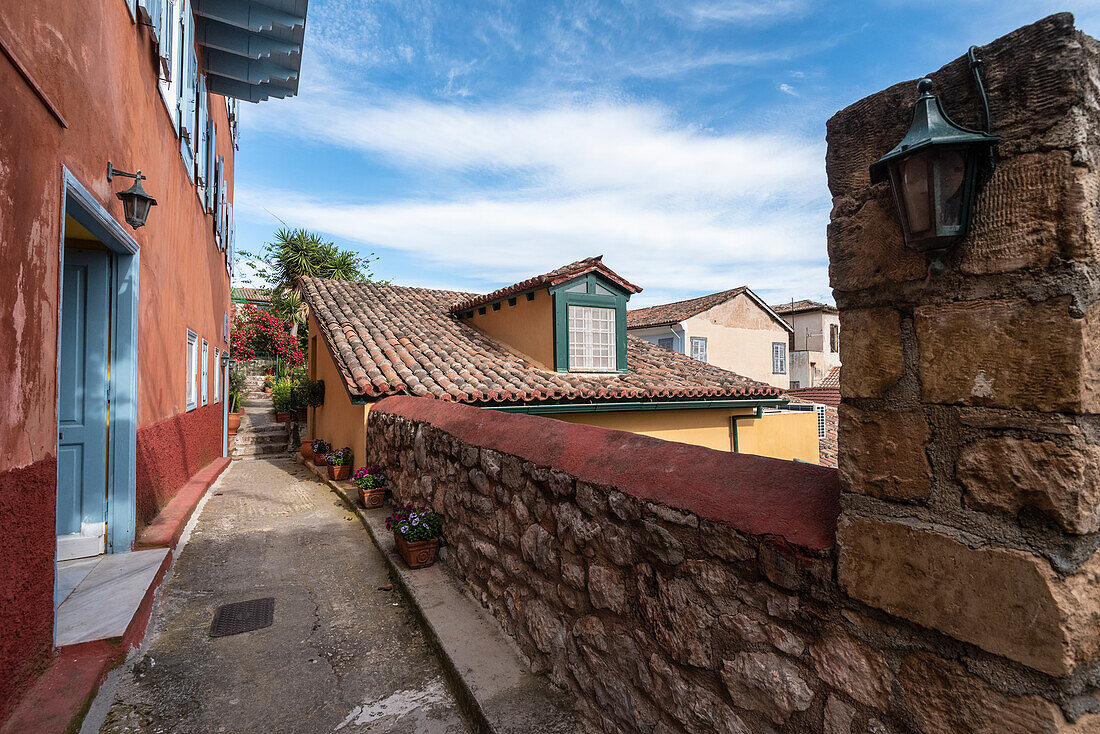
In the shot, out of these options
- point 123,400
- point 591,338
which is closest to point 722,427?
point 591,338

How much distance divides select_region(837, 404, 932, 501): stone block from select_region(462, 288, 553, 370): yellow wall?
9.30m

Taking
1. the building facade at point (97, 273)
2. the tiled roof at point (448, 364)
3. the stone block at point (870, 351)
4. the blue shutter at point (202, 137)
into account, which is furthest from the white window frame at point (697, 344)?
the stone block at point (870, 351)

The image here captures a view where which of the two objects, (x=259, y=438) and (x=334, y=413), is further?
(x=259, y=438)

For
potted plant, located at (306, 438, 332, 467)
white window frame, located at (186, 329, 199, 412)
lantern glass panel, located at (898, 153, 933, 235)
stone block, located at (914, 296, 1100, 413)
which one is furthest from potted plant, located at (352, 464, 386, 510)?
lantern glass panel, located at (898, 153, 933, 235)

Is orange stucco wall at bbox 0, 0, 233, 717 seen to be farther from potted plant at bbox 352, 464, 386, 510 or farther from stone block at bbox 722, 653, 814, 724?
stone block at bbox 722, 653, 814, 724

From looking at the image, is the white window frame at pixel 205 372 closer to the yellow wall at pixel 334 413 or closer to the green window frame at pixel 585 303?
the yellow wall at pixel 334 413

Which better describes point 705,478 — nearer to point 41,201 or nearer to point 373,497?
point 41,201

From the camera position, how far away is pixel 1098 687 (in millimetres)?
1172

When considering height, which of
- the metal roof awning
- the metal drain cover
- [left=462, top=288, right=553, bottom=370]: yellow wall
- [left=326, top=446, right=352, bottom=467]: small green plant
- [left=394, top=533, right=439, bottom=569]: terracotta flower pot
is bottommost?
the metal drain cover

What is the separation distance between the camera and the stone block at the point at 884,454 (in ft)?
4.52

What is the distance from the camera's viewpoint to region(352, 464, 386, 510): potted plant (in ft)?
22.5

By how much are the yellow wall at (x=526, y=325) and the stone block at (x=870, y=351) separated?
30.4 feet

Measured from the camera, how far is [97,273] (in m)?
4.58

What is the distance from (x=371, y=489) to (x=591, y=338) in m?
5.79
